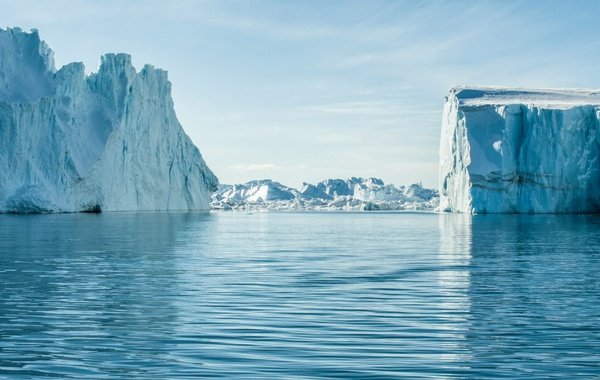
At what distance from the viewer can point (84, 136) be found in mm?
60938

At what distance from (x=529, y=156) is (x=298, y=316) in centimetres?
5346

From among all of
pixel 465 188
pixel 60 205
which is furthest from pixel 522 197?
pixel 60 205

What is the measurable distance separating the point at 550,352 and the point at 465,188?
5677 centimetres

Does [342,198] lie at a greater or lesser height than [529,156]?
lesser

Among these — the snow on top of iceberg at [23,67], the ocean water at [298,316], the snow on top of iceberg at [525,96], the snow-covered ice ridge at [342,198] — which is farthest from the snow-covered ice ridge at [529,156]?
the snow-covered ice ridge at [342,198]

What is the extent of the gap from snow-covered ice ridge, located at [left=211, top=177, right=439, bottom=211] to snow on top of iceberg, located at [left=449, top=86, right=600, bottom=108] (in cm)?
4420

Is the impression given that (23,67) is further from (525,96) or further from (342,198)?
(342,198)

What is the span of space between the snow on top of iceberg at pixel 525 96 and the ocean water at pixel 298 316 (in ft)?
151

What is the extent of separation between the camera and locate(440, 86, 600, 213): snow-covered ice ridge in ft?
195

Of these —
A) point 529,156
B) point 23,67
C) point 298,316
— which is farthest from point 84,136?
point 298,316

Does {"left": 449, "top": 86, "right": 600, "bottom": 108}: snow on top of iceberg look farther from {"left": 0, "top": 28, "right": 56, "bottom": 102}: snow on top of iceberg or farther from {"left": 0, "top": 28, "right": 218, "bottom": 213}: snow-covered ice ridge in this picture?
{"left": 0, "top": 28, "right": 56, "bottom": 102}: snow on top of iceberg

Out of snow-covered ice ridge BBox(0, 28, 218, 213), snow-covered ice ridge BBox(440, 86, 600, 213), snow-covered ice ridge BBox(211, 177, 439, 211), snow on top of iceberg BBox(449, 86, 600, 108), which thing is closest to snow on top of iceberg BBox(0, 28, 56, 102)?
snow-covered ice ridge BBox(0, 28, 218, 213)

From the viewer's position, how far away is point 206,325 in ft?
30.6

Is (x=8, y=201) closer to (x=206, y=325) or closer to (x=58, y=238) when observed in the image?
(x=58, y=238)
